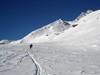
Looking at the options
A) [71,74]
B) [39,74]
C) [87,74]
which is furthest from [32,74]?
[87,74]

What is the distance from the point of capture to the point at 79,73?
45.9ft

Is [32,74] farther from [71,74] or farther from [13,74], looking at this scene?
[71,74]

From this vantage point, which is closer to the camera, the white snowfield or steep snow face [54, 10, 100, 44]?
the white snowfield

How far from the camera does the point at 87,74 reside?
13.6 m

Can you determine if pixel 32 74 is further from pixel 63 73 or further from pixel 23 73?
pixel 63 73

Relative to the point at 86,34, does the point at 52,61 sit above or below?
below

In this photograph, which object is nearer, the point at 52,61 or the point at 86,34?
the point at 52,61

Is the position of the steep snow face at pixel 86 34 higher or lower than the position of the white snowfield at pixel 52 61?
higher

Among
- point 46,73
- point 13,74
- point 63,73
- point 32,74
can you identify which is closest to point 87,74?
point 63,73

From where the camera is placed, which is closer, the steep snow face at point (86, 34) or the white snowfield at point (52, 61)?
the white snowfield at point (52, 61)

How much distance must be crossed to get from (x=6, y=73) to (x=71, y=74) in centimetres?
495

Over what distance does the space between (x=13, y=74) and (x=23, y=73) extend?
74cm

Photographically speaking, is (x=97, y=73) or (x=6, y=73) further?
(x=6, y=73)

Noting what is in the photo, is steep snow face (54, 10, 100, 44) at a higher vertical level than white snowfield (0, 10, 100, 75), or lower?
higher
